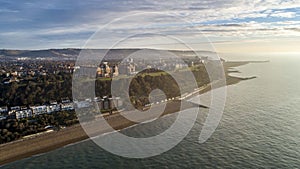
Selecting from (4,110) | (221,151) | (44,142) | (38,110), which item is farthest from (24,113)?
(221,151)

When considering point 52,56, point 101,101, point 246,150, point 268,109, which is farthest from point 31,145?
point 52,56

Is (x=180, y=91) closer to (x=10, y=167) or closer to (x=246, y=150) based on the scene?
(x=246, y=150)

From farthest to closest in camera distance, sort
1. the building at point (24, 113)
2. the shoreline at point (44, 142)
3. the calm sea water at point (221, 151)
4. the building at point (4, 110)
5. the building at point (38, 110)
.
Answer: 1. the building at point (38, 110)
2. the building at point (4, 110)
3. the building at point (24, 113)
4. the shoreline at point (44, 142)
5. the calm sea water at point (221, 151)

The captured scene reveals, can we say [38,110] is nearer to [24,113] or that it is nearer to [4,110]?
[24,113]

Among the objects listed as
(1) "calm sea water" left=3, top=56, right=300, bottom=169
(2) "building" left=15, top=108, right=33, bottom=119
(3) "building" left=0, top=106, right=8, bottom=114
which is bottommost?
(1) "calm sea water" left=3, top=56, right=300, bottom=169

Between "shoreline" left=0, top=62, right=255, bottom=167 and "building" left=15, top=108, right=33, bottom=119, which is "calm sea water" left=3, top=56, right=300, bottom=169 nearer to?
"shoreline" left=0, top=62, right=255, bottom=167

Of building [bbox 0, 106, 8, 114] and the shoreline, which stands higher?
building [bbox 0, 106, 8, 114]

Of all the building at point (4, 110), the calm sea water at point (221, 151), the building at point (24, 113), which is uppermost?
the building at point (4, 110)

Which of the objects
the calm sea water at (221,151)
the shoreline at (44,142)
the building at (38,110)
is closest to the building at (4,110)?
the building at (38,110)

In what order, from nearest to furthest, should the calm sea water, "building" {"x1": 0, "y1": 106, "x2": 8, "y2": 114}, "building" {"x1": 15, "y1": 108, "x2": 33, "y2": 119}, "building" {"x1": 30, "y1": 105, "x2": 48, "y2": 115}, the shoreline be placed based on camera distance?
the calm sea water < the shoreline < "building" {"x1": 15, "y1": 108, "x2": 33, "y2": 119} < "building" {"x1": 0, "y1": 106, "x2": 8, "y2": 114} < "building" {"x1": 30, "y1": 105, "x2": 48, "y2": 115}

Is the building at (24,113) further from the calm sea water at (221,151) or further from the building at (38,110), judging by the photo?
the calm sea water at (221,151)

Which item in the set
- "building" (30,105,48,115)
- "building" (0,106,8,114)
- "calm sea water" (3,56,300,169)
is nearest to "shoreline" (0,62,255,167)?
"calm sea water" (3,56,300,169)
